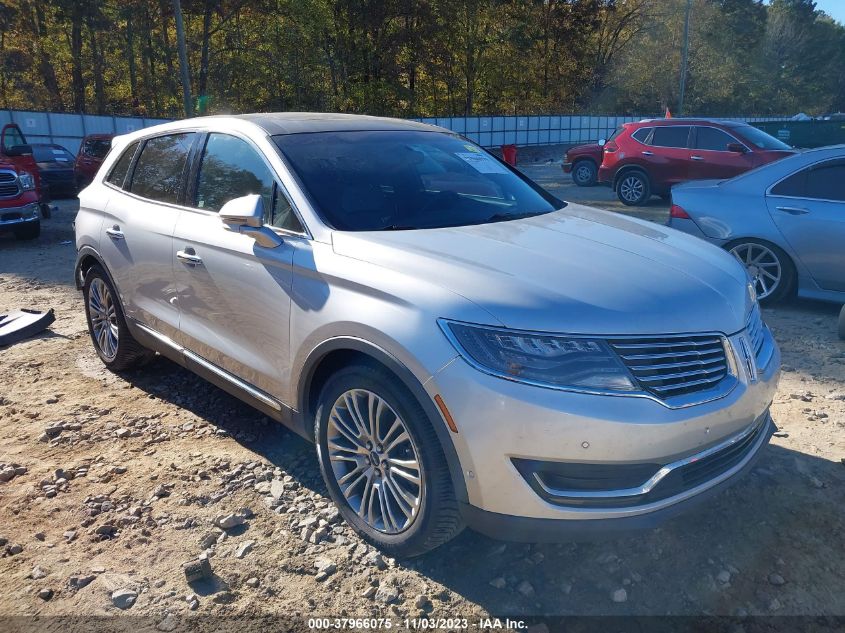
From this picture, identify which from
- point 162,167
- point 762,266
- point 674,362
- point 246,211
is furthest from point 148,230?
point 762,266

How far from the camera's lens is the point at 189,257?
12.3 feet

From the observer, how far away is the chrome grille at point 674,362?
2.38 meters

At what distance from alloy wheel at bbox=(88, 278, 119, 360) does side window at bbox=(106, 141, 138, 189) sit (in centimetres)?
70

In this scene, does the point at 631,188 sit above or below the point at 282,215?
below

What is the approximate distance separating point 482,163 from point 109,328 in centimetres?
292

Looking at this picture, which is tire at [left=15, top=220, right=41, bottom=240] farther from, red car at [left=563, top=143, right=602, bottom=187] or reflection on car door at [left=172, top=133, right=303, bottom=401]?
red car at [left=563, top=143, right=602, bottom=187]

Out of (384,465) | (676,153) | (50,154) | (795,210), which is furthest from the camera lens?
(50,154)

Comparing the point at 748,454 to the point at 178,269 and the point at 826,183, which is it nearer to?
the point at 178,269

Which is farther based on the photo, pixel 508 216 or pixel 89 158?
pixel 89 158

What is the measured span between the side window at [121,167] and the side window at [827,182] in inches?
217

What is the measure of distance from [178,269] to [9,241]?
9.72m

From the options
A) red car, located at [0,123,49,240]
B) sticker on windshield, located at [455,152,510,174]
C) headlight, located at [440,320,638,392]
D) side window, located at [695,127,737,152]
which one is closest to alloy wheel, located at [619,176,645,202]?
side window, located at [695,127,737,152]

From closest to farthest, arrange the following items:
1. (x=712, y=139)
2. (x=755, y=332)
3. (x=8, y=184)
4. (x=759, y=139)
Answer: (x=755, y=332) < (x=8, y=184) < (x=759, y=139) < (x=712, y=139)

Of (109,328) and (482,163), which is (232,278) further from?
(109,328)
